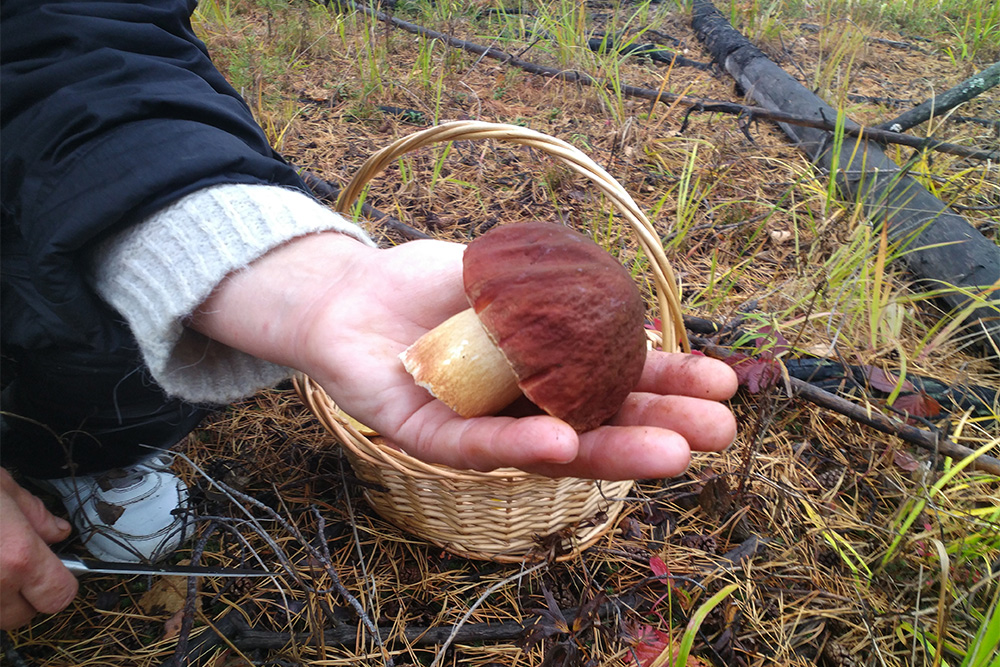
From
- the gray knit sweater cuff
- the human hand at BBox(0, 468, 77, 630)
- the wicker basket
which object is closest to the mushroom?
the wicker basket

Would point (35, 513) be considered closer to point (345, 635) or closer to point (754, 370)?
point (345, 635)

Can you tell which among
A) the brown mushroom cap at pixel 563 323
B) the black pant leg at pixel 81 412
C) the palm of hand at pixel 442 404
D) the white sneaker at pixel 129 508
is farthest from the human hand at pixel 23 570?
the brown mushroom cap at pixel 563 323

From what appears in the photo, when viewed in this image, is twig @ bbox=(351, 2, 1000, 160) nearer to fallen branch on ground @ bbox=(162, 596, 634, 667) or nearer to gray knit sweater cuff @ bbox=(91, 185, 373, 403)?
gray knit sweater cuff @ bbox=(91, 185, 373, 403)

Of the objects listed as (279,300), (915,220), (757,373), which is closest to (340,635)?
(279,300)

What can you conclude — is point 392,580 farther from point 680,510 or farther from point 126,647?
point 680,510

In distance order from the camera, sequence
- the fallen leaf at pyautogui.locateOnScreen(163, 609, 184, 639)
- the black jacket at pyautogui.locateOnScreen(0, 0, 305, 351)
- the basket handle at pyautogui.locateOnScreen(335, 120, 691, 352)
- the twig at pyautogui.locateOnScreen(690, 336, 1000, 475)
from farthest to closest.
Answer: the twig at pyautogui.locateOnScreen(690, 336, 1000, 475) < the basket handle at pyautogui.locateOnScreen(335, 120, 691, 352) < the fallen leaf at pyautogui.locateOnScreen(163, 609, 184, 639) < the black jacket at pyautogui.locateOnScreen(0, 0, 305, 351)

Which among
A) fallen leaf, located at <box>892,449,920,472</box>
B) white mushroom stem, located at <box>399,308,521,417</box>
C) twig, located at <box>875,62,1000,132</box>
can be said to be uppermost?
twig, located at <box>875,62,1000,132</box>
